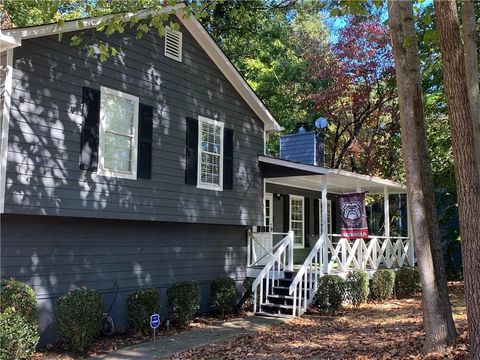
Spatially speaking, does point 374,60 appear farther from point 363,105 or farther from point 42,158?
point 42,158

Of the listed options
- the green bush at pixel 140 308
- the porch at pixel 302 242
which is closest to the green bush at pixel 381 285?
the porch at pixel 302 242

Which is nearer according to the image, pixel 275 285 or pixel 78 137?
pixel 78 137

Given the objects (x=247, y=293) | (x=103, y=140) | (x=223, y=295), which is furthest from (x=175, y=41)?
(x=247, y=293)

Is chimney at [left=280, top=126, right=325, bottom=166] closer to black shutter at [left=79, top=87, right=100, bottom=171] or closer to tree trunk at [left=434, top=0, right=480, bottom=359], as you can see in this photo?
black shutter at [left=79, top=87, right=100, bottom=171]

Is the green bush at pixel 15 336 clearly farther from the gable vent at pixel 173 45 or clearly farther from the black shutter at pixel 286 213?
the black shutter at pixel 286 213

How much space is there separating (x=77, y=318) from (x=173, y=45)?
6.14 m

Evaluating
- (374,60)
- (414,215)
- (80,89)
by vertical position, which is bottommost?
(414,215)

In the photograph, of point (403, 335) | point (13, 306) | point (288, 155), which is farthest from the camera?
point (288, 155)

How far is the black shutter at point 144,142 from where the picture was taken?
10.1 meters

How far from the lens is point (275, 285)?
1281 centimetres

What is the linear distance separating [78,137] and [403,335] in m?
6.40

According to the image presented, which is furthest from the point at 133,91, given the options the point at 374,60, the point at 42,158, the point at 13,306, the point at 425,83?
the point at 374,60

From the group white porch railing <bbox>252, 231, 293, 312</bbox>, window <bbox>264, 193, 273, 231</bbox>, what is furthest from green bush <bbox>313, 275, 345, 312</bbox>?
window <bbox>264, 193, 273, 231</bbox>

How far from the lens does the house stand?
827 cm
